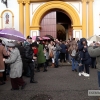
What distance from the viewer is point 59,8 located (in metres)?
15.2

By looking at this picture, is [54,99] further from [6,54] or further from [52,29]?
[52,29]

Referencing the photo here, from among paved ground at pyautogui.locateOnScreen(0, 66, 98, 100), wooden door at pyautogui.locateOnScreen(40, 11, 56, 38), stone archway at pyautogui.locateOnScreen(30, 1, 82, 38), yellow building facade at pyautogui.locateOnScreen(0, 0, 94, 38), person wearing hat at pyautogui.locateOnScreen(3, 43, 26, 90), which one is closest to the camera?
paved ground at pyautogui.locateOnScreen(0, 66, 98, 100)

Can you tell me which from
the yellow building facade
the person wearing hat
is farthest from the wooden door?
the person wearing hat

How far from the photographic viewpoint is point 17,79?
20.9ft

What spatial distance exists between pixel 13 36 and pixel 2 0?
9.35m

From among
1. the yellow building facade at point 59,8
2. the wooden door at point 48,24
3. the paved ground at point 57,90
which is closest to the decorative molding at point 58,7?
the yellow building facade at point 59,8

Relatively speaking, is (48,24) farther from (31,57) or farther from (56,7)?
(31,57)

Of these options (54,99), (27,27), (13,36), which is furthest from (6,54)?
(27,27)

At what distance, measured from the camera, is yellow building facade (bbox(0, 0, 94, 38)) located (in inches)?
582

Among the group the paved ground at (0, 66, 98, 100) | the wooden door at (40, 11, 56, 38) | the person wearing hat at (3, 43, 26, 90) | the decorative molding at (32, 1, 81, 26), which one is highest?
the decorative molding at (32, 1, 81, 26)

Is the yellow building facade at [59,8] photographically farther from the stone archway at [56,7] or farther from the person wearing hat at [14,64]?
the person wearing hat at [14,64]

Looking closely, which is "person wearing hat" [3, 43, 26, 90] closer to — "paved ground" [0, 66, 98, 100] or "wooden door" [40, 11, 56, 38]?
"paved ground" [0, 66, 98, 100]

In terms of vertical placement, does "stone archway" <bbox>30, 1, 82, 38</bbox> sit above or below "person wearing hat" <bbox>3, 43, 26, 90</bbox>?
above

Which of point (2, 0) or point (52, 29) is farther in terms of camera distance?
point (52, 29)
